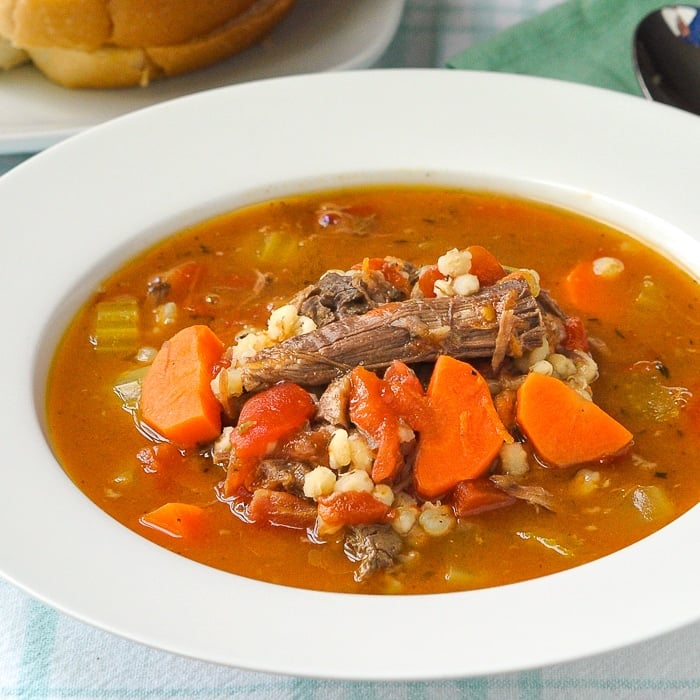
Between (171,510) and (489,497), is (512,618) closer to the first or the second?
(489,497)

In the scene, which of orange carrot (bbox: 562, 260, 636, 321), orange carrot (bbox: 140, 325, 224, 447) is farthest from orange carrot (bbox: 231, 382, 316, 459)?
orange carrot (bbox: 562, 260, 636, 321)

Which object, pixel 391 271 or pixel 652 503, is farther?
pixel 391 271

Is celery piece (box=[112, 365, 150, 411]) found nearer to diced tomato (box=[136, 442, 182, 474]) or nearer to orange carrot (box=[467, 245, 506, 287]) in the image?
diced tomato (box=[136, 442, 182, 474])

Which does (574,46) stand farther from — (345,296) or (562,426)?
(562,426)

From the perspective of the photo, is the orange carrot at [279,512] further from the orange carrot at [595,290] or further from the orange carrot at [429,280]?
the orange carrot at [595,290]

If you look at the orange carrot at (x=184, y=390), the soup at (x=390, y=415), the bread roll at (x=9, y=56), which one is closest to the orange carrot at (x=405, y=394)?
the soup at (x=390, y=415)

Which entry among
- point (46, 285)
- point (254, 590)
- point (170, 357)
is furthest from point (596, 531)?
point (46, 285)

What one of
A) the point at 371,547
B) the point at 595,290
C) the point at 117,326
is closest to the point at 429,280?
the point at 595,290
